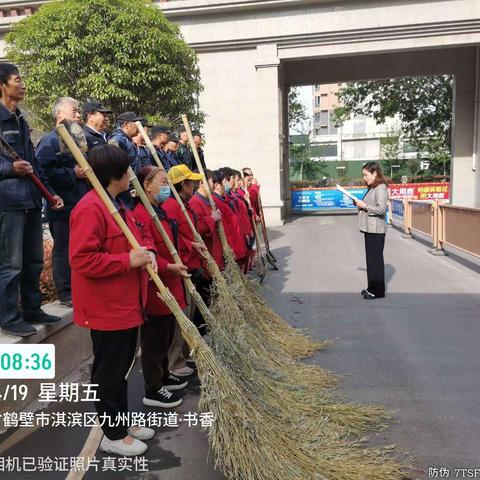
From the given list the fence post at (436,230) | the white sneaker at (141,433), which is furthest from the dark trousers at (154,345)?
the fence post at (436,230)

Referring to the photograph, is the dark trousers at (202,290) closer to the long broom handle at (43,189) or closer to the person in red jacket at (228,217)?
the person in red jacket at (228,217)

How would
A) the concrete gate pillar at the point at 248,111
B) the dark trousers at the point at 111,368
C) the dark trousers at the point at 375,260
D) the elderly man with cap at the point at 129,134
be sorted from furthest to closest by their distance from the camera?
the concrete gate pillar at the point at 248,111 < the dark trousers at the point at 375,260 < the elderly man with cap at the point at 129,134 < the dark trousers at the point at 111,368

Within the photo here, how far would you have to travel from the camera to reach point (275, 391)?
9.39ft

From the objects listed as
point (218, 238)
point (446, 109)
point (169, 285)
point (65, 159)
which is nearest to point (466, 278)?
point (218, 238)

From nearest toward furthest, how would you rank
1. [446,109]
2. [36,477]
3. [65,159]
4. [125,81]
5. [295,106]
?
[36,477]
[65,159]
[125,81]
[446,109]
[295,106]

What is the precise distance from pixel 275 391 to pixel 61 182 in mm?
2469

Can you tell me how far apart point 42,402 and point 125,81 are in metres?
6.59

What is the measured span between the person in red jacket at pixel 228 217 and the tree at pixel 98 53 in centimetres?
433

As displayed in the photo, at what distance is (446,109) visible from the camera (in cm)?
2292

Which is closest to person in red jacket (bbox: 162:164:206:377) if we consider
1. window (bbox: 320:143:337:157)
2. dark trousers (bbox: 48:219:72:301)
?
dark trousers (bbox: 48:219:72:301)

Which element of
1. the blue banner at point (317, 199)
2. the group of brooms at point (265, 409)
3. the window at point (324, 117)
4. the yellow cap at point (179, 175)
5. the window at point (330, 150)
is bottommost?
the group of brooms at point (265, 409)

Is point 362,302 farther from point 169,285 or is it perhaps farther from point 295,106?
point 295,106

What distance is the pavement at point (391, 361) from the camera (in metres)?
2.68

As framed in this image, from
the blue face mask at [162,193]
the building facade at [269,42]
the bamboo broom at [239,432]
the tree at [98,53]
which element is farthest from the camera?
the building facade at [269,42]
